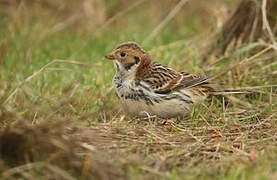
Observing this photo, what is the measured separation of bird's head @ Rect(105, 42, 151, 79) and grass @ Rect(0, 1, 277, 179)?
57cm

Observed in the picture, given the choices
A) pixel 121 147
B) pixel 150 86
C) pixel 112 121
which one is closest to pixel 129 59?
pixel 150 86

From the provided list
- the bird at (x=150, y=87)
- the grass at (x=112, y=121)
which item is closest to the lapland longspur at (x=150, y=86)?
the bird at (x=150, y=87)

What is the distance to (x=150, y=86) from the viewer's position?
5.86m

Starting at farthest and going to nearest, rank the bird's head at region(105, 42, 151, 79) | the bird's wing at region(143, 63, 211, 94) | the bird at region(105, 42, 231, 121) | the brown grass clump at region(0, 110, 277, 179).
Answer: the bird's head at region(105, 42, 151, 79)
the bird's wing at region(143, 63, 211, 94)
the bird at region(105, 42, 231, 121)
the brown grass clump at region(0, 110, 277, 179)

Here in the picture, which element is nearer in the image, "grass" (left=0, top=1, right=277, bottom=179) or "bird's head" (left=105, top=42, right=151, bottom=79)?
"grass" (left=0, top=1, right=277, bottom=179)

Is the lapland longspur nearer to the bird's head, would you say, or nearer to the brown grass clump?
the bird's head

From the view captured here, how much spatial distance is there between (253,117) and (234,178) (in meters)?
2.23

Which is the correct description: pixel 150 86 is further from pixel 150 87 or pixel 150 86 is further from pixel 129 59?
pixel 129 59

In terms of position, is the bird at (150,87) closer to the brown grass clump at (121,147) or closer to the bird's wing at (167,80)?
the bird's wing at (167,80)

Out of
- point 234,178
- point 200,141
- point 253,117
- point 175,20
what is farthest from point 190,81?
point 175,20

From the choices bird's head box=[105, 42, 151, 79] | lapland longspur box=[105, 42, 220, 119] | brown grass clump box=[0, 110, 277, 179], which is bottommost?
brown grass clump box=[0, 110, 277, 179]

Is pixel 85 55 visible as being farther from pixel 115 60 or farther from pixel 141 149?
pixel 141 149

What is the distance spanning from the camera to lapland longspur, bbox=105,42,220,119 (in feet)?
18.8

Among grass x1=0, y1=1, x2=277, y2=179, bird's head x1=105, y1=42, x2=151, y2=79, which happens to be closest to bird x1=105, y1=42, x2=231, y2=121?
bird's head x1=105, y1=42, x2=151, y2=79
